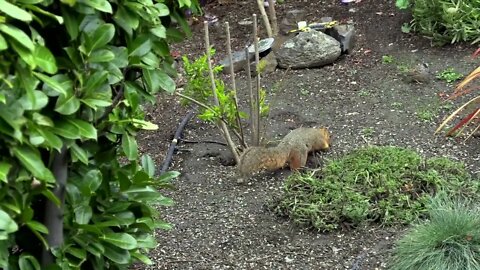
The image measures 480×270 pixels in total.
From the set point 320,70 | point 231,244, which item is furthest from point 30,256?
point 320,70

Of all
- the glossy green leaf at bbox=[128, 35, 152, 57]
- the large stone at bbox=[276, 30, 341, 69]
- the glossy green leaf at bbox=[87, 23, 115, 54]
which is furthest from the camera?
the large stone at bbox=[276, 30, 341, 69]

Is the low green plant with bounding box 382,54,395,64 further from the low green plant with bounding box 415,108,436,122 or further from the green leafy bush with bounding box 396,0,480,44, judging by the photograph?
the low green plant with bounding box 415,108,436,122

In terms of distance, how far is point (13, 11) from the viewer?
5.62 ft

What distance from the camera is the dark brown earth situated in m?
3.64

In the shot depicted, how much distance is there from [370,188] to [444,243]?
0.73 metres

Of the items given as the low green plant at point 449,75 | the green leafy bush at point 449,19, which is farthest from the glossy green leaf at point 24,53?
the green leafy bush at point 449,19

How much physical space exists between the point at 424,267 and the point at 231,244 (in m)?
0.98

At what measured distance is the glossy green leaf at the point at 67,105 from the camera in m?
1.99

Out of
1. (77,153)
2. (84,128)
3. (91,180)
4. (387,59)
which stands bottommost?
(387,59)

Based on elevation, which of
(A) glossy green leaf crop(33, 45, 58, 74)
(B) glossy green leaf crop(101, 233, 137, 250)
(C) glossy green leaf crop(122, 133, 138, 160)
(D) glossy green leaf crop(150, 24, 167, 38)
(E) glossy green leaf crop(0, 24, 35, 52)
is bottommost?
(B) glossy green leaf crop(101, 233, 137, 250)

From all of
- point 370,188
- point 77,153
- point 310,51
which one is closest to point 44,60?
point 77,153

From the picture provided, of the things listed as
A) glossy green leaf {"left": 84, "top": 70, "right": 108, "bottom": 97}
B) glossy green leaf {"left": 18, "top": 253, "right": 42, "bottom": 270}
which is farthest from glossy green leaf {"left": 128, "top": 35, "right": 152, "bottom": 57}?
glossy green leaf {"left": 18, "top": 253, "right": 42, "bottom": 270}

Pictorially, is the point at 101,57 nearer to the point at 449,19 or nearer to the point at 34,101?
the point at 34,101

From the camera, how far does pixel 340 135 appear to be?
4.78 m
